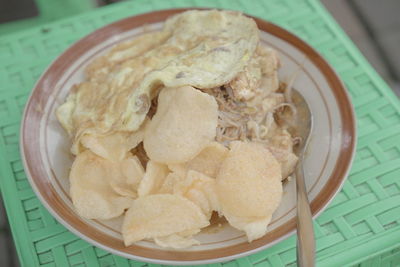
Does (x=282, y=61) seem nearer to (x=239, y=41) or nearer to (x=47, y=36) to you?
(x=239, y=41)

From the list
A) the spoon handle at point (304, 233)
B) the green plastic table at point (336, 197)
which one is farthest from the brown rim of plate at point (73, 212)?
the green plastic table at point (336, 197)

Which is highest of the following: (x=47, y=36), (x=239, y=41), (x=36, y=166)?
(x=47, y=36)

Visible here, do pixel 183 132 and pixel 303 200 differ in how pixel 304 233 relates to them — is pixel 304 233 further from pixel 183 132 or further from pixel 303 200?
pixel 183 132

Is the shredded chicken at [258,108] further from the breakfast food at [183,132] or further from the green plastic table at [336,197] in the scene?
the green plastic table at [336,197]

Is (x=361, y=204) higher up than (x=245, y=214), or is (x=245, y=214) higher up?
(x=245, y=214)

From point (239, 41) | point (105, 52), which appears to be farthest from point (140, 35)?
point (239, 41)

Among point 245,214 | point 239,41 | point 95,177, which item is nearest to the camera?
point 245,214

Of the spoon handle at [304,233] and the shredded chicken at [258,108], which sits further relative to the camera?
the shredded chicken at [258,108]

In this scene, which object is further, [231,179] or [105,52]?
[105,52]
